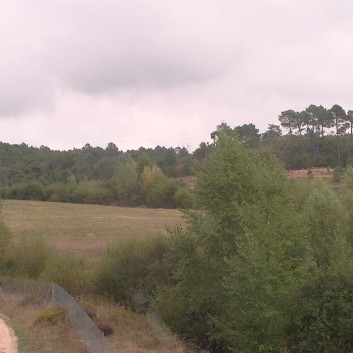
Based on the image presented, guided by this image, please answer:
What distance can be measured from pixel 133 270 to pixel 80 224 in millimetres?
40487

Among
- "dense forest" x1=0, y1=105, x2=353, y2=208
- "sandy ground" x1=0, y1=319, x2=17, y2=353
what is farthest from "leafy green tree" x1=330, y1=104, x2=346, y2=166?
"sandy ground" x1=0, y1=319, x2=17, y2=353

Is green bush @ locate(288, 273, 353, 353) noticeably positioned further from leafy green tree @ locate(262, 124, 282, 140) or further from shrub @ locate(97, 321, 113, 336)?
leafy green tree @ locate(262, 124, 282, 140)

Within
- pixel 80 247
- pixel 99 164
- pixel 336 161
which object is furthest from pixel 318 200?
pixel 99 164

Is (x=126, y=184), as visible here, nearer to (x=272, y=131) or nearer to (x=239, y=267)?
(x=272, y=131)

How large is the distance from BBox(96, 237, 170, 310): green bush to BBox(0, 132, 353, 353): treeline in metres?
0.07

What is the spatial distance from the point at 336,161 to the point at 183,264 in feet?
291

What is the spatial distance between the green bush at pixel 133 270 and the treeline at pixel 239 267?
0.07 meters

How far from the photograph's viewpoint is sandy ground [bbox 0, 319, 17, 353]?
2148 cm

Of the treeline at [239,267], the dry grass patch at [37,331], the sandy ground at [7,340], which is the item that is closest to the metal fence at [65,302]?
the dry grass patch at [37,331]

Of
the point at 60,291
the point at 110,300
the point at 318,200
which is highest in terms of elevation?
the point at 318,200

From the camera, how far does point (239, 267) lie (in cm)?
2294

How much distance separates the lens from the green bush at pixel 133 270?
3381cm

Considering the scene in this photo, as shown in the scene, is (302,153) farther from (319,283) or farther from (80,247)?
(319,283)

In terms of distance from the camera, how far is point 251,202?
90.7 feet
